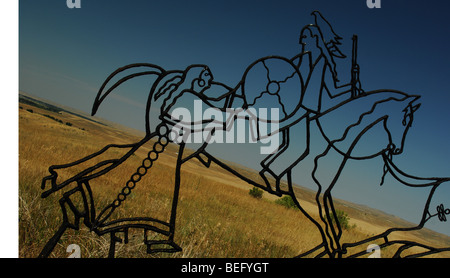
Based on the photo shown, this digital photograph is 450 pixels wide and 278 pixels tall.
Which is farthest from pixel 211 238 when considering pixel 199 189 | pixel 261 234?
pixel 199 189

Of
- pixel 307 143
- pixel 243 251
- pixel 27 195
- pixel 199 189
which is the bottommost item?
pixel 199 189

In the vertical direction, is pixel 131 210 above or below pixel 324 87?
below

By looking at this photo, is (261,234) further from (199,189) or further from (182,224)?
(199,189)

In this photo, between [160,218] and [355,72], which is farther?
[160,218]

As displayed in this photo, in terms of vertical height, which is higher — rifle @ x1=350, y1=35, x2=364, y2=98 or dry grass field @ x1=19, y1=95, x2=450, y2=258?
rifle @ x1=350, y1=35, x2=364, y2=98

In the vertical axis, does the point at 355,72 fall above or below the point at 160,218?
above

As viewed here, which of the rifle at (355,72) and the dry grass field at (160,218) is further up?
the rifle at (355,72)

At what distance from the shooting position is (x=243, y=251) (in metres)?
4.74
